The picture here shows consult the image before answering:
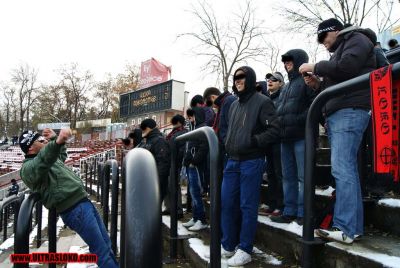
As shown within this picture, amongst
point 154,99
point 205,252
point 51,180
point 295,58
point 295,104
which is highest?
point 154,99

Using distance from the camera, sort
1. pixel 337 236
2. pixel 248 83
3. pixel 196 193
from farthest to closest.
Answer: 1. pixel 196 193
2. pixel 248 83
3. pixel 337 236

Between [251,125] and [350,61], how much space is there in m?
1.02

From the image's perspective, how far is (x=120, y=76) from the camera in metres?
56.7

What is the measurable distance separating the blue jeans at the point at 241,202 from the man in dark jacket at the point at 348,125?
0.69m

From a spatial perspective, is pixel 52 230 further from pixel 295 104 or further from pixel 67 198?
pixel 295 104

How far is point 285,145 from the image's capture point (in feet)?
12.5

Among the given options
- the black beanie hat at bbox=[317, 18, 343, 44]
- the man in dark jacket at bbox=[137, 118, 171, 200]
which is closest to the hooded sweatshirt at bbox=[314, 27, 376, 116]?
the black beanie hat at bbox=[317, 18, 343, 44]

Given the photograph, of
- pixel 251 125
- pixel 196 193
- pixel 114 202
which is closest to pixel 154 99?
pixel 196 193

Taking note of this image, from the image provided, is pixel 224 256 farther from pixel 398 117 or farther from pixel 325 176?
pixel 398 117

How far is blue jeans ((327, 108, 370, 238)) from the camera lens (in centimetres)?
271

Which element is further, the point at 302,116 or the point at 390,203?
the point at 302,116

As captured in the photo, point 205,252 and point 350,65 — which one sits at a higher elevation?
point 350,65

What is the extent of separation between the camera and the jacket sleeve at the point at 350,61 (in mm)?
2793

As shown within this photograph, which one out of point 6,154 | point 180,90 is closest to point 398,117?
point 180,90
